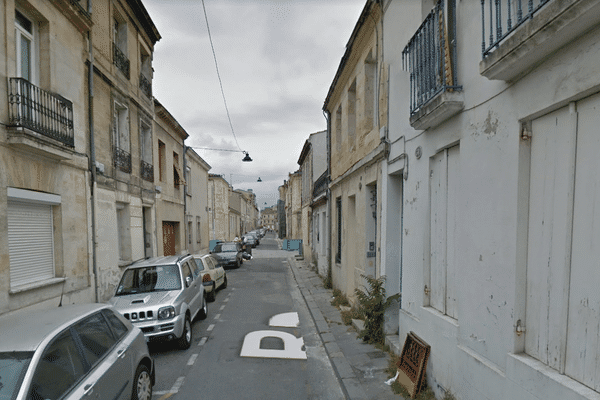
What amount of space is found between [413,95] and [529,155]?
2517mm

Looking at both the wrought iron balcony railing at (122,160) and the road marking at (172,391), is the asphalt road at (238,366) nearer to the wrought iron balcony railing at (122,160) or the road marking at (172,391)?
the road marking at (172,391)

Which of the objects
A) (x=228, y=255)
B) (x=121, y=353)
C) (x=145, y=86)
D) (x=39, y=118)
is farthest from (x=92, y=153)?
(x=228, y=255)

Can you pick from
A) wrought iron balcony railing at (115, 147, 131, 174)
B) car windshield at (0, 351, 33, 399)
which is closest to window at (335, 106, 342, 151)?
wrought iron balcony railing at (115, 147, 131, 174)

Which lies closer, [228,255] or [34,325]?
[34,325]

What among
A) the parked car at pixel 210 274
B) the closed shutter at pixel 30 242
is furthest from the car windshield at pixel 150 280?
the parked car at pixel 210 274

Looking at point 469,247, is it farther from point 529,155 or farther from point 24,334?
point 24,334

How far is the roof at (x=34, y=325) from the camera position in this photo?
9.52 ft

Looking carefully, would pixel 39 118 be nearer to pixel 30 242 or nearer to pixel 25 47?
pixel 25 47

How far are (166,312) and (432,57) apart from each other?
238 inches

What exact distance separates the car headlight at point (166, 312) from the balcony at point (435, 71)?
17.3ft

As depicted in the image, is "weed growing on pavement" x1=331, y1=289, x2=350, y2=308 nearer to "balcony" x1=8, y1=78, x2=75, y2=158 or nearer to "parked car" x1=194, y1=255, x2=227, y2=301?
"parked car" x1=194, y1=255, x2=227, y2=301

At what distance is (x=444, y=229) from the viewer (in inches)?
176

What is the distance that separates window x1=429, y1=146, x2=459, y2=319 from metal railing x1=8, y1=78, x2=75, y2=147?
273 inches

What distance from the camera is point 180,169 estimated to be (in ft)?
57.5
